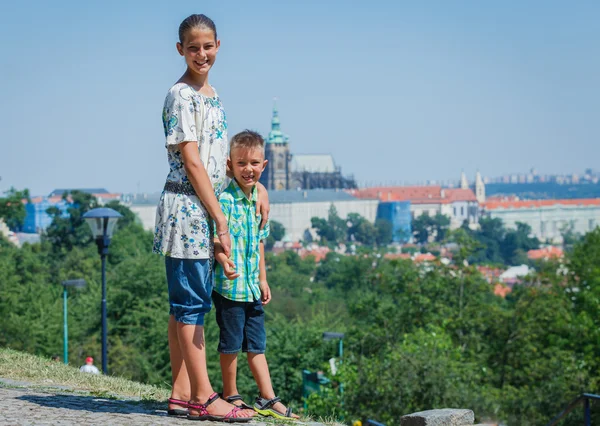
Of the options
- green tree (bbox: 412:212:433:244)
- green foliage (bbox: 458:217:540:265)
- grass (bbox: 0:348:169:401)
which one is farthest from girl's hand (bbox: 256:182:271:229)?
green tree (bbox: 412:212:433:244)

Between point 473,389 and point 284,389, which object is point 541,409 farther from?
point 284,389

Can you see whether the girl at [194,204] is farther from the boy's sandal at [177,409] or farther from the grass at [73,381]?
the grass at [73,381]

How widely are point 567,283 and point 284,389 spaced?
12148 mm

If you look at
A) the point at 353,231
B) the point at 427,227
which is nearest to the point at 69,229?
the point at 353,231

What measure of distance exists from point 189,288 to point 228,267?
19 centimetres

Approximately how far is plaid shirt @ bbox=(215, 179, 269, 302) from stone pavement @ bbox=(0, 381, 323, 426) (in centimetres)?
59

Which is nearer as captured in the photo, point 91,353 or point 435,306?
point 91,353

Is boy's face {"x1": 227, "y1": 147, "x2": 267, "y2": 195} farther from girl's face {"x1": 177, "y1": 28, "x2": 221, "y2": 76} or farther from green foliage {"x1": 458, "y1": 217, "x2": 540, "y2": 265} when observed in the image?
green foliage {"x1": 458, "y1": 217, "x2": 540, "y2": 265}

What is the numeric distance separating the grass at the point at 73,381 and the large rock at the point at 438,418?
0.36 metres

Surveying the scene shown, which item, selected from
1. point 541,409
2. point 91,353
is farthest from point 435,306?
point 91,353

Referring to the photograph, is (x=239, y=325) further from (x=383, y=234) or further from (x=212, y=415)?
(x=383, y=234)

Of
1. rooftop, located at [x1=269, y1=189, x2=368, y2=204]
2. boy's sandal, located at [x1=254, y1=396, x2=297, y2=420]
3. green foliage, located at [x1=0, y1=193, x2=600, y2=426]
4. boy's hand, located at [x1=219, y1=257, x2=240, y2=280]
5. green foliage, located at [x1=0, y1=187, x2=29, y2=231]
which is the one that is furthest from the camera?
rooftop, located at [x1=269, y1=189, x2=368, y2=204]

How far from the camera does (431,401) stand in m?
19.0

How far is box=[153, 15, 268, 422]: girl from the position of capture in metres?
4.91
